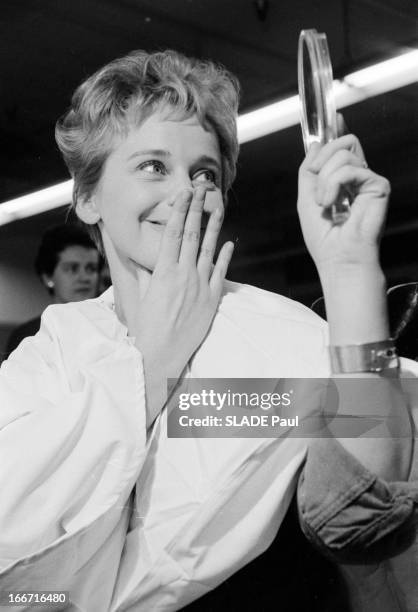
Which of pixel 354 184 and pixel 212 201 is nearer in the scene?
pixel 354 184

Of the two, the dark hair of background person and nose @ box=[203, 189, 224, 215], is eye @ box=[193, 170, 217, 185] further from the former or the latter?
the dark hair of background person

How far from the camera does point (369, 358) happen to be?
58cm

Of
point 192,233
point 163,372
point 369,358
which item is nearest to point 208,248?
point 192,233

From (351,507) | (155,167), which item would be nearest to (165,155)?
(155,167)

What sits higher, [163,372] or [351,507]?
[163,372]

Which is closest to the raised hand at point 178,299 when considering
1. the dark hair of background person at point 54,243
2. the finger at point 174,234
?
the finger at point 174,234

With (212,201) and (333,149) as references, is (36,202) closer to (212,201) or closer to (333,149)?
(212,201)

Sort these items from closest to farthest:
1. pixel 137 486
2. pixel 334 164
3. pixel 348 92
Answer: pixel 334 164
pixel 137 486
pixel 348 92

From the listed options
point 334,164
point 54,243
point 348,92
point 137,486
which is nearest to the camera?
point 334,164

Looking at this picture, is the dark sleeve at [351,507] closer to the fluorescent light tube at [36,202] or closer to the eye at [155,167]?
the eye at [155,167]

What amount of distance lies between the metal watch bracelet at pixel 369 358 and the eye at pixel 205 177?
0.28 m

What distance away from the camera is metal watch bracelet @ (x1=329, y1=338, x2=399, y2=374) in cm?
58

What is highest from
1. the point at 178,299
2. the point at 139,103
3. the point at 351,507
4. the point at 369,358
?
the point at 139,103

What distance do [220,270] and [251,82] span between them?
0.25 meters
